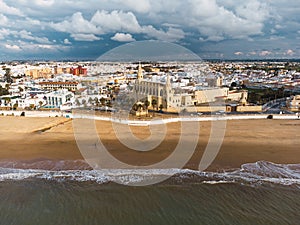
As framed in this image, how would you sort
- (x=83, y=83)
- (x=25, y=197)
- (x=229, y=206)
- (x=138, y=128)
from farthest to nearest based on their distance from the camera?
(x=83, y=83)
(x=138, y=128)
(x=25, y=197)
(x=229, y=206)

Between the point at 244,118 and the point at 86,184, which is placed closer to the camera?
the point at 86,184

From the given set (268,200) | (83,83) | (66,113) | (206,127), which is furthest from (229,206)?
(83,83)

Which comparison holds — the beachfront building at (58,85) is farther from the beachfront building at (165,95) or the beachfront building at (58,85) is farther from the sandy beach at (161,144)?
the sandy beach at (161,144)

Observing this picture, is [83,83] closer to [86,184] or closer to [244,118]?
[244,118]

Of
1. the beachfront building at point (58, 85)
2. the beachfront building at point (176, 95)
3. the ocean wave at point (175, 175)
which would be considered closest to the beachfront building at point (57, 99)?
→ the beachfront building at point (176, 95)

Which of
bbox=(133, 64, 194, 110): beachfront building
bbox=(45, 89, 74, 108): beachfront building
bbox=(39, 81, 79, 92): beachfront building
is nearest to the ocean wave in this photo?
bbox=(133, 64, 194, 110): beachfront building

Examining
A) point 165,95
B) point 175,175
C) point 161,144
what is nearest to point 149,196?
point 175,175

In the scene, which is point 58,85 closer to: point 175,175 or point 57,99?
point 57,99
